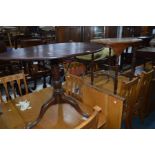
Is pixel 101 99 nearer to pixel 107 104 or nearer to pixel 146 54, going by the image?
pixel 107 104

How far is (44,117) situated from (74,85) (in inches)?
23.9

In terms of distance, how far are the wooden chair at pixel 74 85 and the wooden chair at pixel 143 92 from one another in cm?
71

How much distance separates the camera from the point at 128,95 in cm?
178

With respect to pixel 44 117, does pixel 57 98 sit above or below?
above

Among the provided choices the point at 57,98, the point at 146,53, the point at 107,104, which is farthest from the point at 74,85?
the point at 146,53

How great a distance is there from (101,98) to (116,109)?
0.22m

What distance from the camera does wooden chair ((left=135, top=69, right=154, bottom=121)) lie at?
6.30 feet

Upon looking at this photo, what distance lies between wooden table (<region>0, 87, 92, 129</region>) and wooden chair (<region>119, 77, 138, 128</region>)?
41 cm

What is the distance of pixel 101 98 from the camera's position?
1.89 meters

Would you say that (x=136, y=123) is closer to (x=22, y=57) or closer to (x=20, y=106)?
(x=20, y=106)

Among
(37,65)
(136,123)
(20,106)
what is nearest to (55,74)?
(20,106)

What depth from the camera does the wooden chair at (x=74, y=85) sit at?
6.84 feet

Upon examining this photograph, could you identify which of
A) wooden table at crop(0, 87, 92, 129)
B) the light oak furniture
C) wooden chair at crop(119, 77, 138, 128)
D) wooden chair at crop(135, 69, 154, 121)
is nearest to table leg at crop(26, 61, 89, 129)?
wooden table at crop(0, 87, 92, 129)

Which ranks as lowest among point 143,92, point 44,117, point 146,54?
point 44,117
